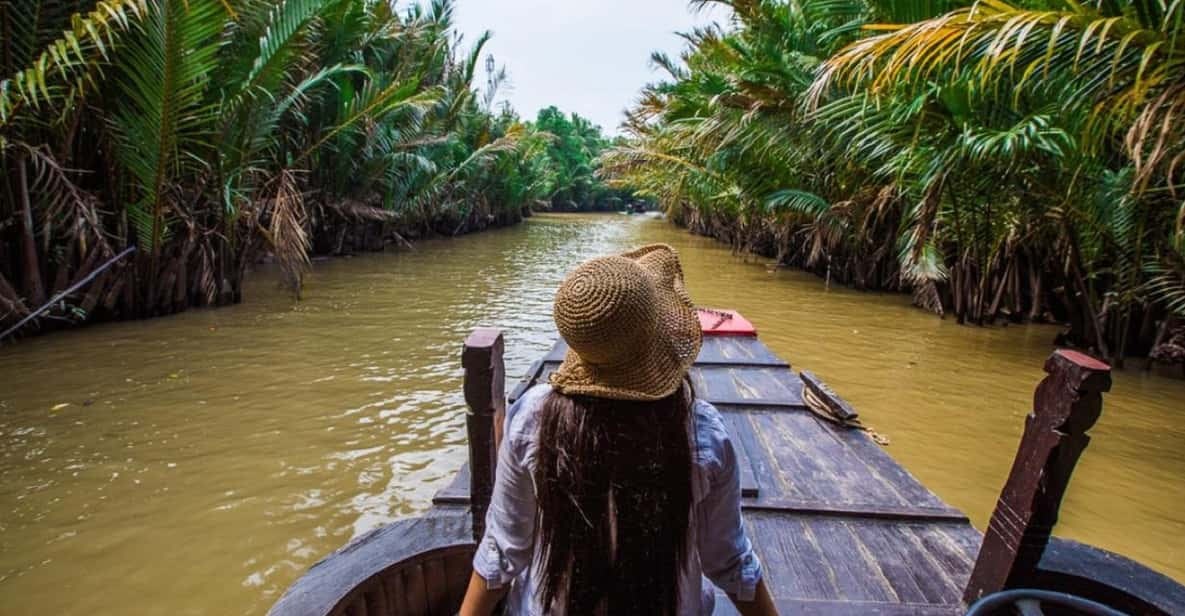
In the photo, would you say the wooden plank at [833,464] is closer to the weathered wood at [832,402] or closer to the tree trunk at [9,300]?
the weathered wood at [832,402]

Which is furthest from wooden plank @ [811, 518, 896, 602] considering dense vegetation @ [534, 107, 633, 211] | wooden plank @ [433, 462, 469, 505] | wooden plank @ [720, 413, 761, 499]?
dense vegetation @ [534, 107, 633, 211]

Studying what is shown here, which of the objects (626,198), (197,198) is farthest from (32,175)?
(626,198)

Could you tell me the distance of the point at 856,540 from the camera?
2.33 meters

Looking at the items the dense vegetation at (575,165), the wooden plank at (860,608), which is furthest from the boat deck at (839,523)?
the dense vegetation at (575,165)

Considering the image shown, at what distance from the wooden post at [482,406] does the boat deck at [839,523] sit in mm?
312

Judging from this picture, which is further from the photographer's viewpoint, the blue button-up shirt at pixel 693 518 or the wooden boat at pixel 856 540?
the wooden boat at pixel 856 540

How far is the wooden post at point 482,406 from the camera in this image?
1.47 metres

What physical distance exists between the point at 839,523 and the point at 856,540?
13 centimetres

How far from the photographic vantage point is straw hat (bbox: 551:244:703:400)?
982 millimetres

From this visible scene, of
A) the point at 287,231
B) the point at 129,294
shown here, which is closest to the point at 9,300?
the point at 129,294

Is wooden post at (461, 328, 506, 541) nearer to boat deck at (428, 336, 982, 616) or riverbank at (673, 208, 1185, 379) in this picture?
boat deck at (428, 336, 982, 616)

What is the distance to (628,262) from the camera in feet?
3.52

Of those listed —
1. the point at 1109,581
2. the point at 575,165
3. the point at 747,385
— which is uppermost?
the point at 575,165

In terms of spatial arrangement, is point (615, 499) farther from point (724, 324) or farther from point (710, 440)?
point (724, 324)
